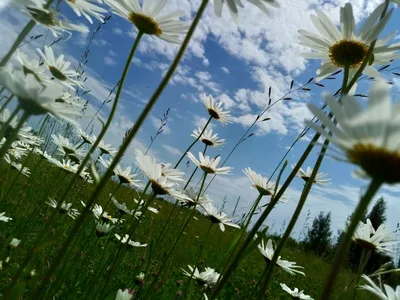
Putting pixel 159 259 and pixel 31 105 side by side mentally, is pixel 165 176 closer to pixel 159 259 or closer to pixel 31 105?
pixel 31 105

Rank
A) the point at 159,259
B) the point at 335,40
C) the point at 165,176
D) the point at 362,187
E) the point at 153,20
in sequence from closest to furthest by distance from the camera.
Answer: the point at 362,187 → the point at 153,20 → the point at 335,40 → the point at 165,176 → the point at 159,259

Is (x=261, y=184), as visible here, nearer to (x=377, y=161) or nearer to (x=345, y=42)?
(x=345, y=42)

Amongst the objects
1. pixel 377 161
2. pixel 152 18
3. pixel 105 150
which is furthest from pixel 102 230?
pixel 377 161

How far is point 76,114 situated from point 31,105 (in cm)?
8

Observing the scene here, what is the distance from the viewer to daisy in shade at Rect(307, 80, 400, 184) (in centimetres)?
61

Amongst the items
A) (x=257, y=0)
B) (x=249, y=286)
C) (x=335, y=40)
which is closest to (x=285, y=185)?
(x=257, y=0)

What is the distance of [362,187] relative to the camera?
60 cm

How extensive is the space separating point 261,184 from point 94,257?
1.39 m

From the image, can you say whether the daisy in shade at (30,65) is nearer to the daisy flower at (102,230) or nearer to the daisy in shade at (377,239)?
the daisy flower at (102,230)

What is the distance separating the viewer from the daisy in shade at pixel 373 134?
61 centimetres

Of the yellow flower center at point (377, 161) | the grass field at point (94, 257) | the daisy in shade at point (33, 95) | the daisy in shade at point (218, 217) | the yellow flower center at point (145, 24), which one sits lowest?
the grass field at point (94, 257)

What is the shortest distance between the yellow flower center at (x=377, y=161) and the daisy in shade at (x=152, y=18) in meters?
0.68

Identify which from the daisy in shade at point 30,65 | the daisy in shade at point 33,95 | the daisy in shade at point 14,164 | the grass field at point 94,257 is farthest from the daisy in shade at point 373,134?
the daisy in shade at point 14,164

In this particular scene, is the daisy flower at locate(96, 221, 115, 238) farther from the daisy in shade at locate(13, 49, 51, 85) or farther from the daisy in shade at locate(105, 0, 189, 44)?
the daisy in shade at locate(105, 0, 189, 44)
